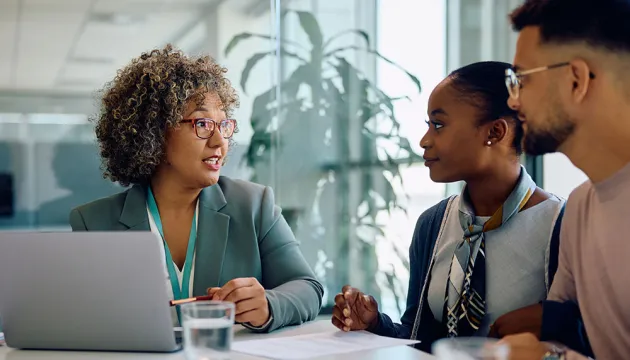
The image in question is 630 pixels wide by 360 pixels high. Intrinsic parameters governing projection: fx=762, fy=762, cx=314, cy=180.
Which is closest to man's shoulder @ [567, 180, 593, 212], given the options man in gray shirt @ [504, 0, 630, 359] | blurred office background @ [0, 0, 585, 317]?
man in gray shirt @ [504, 0, 630, 359]

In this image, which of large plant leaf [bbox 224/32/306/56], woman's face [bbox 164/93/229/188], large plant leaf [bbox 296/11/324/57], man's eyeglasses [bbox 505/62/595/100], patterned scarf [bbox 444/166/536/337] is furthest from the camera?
large plant leaf [bbox 296/11/324/57]

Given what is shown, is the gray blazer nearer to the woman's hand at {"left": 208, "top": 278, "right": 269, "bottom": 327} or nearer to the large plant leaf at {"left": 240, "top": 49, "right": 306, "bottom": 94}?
the woman's hand at {"left": 208, "top": 278, "right": 269, "bottom": 327}

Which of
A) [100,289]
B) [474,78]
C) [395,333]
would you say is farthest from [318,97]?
[100,289]

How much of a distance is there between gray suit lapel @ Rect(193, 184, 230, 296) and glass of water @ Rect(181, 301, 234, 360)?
2.98 feet

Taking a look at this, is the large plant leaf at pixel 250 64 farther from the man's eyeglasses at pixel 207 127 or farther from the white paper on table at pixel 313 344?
the white paper on table at pixel 313 344

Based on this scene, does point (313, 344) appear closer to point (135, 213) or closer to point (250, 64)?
point (135, 213)

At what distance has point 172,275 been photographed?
219cm

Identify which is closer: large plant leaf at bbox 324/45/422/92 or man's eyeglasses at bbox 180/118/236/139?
man's eyeglasses at bbox 180/118/236/139

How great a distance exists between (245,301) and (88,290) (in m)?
0.43

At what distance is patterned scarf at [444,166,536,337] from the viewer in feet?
6.41

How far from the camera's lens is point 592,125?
155 cm

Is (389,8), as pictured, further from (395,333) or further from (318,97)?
(395,333)

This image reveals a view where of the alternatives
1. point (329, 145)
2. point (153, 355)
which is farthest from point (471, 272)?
point (329, 145)

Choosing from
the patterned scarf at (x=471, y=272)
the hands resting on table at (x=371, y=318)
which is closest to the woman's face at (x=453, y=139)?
the patterned scarf at (x=471, y=272)
